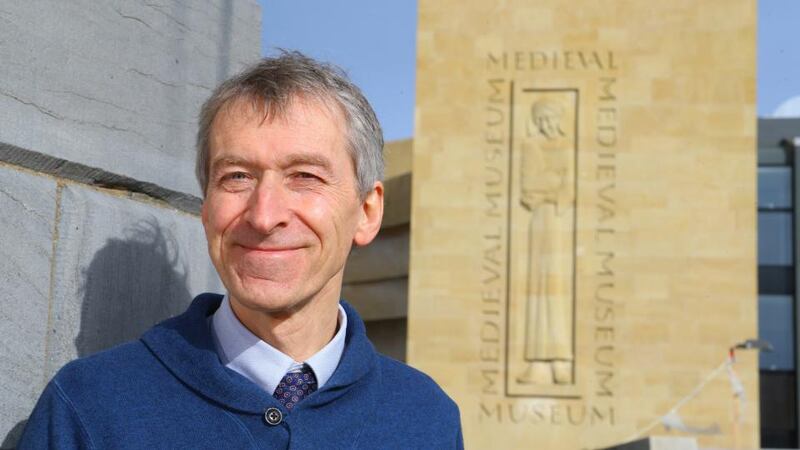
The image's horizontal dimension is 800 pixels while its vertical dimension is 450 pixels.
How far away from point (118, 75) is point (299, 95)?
0.45 m

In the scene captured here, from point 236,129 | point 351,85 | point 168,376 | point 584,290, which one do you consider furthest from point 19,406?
point 584,290

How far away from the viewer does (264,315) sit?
1.70m

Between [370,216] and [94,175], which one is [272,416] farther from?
[94,175]

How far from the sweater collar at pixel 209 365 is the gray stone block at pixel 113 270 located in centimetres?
19

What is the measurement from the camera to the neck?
171cm

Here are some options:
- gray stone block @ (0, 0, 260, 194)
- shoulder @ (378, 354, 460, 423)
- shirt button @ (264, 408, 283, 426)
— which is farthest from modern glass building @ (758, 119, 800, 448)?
shirt button @ (264, 408, 283, 426)

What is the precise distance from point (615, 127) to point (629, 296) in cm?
216

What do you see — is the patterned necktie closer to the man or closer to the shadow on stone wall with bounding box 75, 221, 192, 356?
the man

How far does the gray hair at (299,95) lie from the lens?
1698mm

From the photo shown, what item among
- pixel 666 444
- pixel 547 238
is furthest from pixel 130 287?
pixel 547 238

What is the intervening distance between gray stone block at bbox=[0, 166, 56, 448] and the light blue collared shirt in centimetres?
26

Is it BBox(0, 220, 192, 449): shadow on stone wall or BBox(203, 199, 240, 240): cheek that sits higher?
BBox(203, 199, 240, 240): cheek

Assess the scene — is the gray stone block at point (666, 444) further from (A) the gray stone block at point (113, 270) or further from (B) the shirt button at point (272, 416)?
(B) the shirt button at point (272, 416)

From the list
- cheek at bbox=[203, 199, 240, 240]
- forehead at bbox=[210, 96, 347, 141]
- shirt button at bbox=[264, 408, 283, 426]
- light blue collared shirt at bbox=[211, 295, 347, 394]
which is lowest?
shirt button at bbox=[264, 408, 283, 426]
